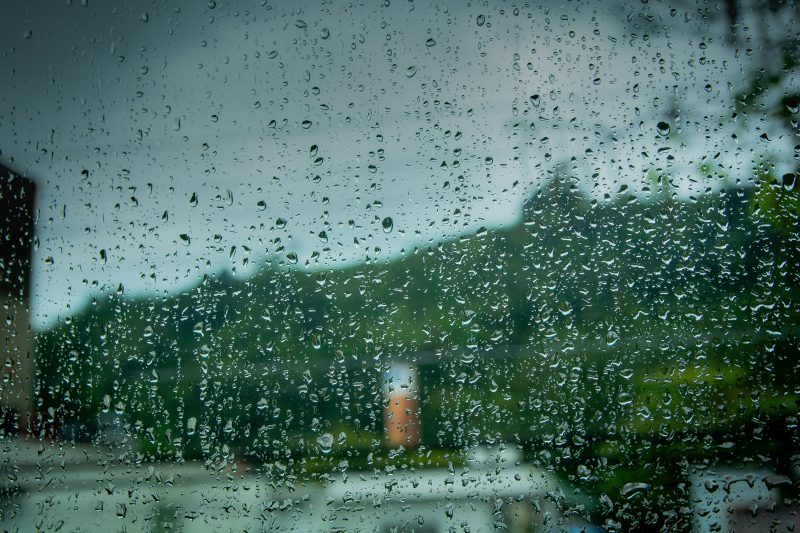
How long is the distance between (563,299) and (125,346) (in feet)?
2.65

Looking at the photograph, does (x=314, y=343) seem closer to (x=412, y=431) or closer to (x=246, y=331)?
(x=246, y=331)

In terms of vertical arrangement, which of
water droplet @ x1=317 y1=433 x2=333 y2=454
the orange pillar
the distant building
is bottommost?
water droplet @ x1=317 y1=433 x2=333 y2=454

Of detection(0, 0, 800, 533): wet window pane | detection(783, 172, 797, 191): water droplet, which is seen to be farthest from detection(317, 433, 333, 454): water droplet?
detection(783, 172, 797, 191): water droplet

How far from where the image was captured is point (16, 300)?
1.23 metres

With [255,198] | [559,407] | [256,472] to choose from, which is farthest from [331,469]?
[255,198]

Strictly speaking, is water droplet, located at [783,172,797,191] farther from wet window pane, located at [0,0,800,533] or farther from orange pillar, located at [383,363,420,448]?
orange pillar, located at [383,363,420,448]

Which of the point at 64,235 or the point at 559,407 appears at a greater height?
the point at 64,235

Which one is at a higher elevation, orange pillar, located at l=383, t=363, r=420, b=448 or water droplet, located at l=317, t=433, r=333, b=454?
orange pillar, located at l=383, t=363, r=420, b=448

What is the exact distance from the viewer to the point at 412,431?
1063mm

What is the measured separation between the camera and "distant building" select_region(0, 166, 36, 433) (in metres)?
1.19

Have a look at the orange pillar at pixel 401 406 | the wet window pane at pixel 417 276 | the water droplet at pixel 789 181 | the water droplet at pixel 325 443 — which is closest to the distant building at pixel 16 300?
the wet window pane at pixel 417 276

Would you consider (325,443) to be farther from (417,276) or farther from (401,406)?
(417,276)

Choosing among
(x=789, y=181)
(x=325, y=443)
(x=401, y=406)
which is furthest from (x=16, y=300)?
(x=789, y=181)

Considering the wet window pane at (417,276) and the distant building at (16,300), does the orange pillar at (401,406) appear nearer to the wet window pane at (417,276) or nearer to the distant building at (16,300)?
the wet window pane at (417,276)
